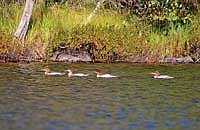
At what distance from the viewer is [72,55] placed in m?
23.6

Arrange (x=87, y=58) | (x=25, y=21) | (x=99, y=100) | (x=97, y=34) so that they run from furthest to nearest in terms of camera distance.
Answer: (x=25, y=21), (x=97, y=34), (x=87, y=58), (x=99, y=100)

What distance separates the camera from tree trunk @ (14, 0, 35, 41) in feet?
77.7

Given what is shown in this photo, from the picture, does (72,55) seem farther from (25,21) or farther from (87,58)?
(25,21)

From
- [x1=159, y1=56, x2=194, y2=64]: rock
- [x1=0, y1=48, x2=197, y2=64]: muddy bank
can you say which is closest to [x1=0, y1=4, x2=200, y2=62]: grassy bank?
[x1=0, y1=48, x2=197, y2=64]: muddy bank

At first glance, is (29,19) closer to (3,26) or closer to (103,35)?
(3,26)

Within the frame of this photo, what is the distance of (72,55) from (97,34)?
1.18 m

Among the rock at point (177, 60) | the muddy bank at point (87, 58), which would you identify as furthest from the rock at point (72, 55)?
the rock at point (177, 60)

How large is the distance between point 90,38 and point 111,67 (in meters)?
2.24

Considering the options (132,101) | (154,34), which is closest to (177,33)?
(154,34)

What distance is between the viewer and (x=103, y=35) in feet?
77.6

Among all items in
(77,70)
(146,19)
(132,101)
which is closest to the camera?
(132,101)

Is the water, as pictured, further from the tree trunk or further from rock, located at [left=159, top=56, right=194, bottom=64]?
the tree trunk

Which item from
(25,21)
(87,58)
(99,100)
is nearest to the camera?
(99,100)

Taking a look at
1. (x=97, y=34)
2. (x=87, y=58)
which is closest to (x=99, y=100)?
(x=87, y=58)
